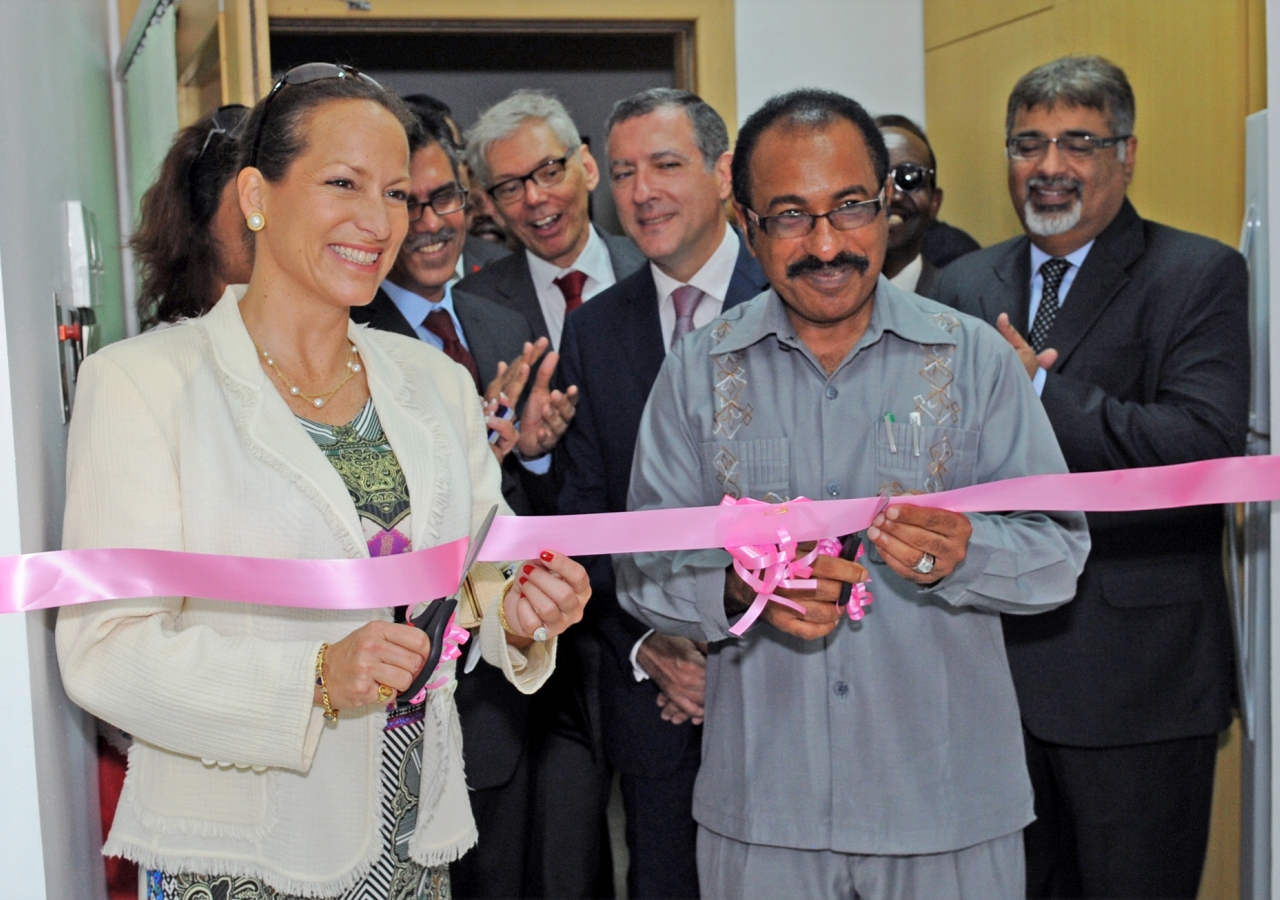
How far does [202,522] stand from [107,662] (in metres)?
0.23

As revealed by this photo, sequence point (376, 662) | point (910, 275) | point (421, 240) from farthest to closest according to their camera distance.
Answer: point (910, 275)
point (421, 240)
point (376, 662)

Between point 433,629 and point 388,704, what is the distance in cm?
26

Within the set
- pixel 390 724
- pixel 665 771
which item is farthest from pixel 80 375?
pixel 665 771

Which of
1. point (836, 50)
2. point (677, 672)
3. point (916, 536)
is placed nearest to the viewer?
point (916, 536)

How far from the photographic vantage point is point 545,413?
288 cm

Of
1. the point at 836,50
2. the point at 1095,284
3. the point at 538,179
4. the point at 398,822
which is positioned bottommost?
the point at 398,822

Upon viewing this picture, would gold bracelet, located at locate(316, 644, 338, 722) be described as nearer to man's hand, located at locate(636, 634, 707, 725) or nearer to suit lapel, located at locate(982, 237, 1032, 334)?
man's hand, located at locate(636, 634, 707, 725)

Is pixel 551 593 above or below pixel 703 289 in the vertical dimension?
below

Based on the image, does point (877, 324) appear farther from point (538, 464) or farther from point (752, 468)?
point (538, 464)

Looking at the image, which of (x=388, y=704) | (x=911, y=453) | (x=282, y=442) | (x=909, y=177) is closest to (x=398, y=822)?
(x=388, y=704)

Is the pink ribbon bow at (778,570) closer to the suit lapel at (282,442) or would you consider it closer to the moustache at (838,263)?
the moustache at (838,263)

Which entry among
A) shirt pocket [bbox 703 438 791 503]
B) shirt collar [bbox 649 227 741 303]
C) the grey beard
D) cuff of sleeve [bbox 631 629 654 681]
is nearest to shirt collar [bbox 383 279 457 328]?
shirt collar [bbox 649 227 741 303]

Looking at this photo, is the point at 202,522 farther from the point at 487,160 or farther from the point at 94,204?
the point at 487,160

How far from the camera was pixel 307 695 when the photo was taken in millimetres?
1712
